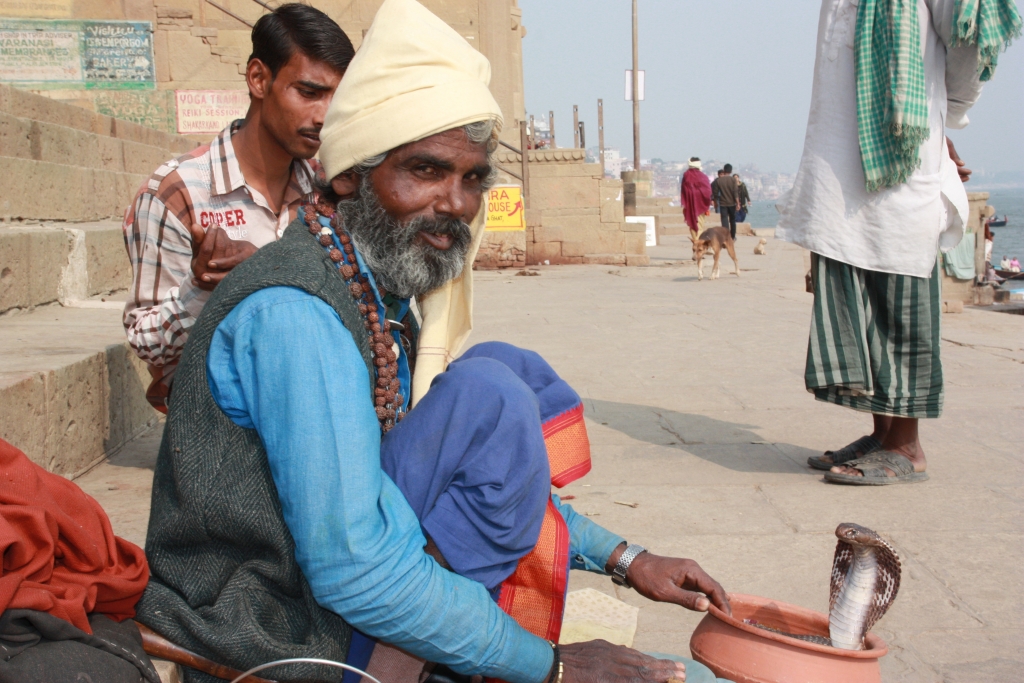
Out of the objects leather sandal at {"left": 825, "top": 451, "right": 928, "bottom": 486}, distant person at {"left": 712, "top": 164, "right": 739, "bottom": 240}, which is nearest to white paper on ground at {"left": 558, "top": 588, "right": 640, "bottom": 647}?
leather sandal at {"left": 825, "top": 451, "right": 928, "bottom": 486}

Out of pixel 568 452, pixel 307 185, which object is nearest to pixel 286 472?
pixel 568 452

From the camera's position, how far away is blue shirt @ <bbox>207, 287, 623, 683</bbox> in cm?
135

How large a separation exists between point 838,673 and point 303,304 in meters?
1.14

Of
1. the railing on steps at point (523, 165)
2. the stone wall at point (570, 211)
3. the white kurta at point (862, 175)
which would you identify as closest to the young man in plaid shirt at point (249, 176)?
the white kurta at point (862, 175)

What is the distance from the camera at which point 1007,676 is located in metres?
2.14

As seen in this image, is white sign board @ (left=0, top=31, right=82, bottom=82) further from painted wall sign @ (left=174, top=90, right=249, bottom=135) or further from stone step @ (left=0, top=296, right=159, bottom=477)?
stone step @ (left=0, top=296, right=159, bottom=477)

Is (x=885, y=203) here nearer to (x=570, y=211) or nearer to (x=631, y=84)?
(x=570, y=211)

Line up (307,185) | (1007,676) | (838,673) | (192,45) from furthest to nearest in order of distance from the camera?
1. (192,45)
2. (307,185)
3. (1007,676)
4. (838,673)

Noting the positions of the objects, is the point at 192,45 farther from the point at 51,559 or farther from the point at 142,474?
the point at 51,559

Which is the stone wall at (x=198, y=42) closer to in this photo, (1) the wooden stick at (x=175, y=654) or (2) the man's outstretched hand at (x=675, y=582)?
(2) the man's outstretched hand at (x=675, y=582)

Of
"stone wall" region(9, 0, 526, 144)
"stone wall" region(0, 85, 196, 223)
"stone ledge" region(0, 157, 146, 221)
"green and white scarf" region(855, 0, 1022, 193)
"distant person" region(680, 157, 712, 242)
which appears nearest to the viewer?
"green and white scarf" region(855, 0, 1022, 193)

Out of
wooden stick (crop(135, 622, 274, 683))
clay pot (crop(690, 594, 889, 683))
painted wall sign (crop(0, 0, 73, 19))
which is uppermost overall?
painted wall sign (crop(0, 0, 73, 19))

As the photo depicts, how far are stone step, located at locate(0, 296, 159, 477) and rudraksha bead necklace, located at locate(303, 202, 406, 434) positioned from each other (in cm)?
152

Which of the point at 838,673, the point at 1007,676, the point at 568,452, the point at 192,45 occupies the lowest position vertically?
the point at 1007,676
